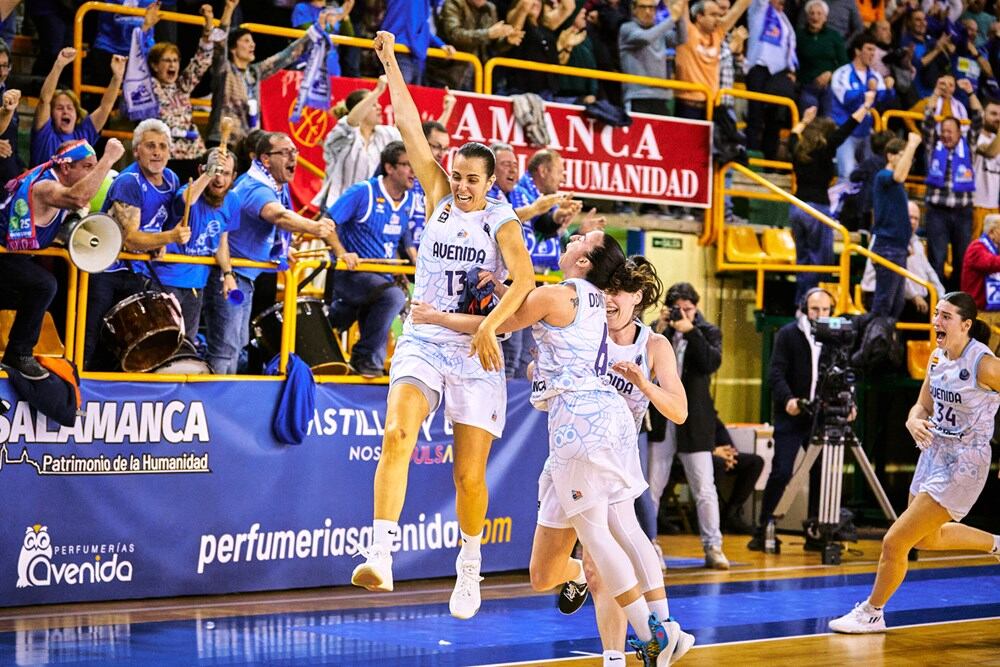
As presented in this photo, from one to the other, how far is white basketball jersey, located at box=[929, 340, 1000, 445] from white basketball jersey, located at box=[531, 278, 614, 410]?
10.5 ft

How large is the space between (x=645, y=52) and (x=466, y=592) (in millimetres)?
9188

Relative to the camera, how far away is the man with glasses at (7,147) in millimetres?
9445

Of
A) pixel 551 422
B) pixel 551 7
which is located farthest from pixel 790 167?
pixel 551 422

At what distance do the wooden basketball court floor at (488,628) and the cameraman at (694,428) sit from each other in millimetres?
466

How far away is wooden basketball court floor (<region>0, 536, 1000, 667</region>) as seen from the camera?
8141 millimetres

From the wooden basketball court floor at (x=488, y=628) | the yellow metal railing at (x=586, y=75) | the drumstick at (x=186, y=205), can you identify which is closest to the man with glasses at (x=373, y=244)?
the drumstick at (x=186, y=205)

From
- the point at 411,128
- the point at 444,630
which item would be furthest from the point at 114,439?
the point at 411,128

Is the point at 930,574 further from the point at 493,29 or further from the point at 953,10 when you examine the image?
the point at 953,10

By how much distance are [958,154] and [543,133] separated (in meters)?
5.76

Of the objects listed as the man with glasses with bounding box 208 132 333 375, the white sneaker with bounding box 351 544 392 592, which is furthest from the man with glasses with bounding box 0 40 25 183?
the white sneaker with bounding box 351 544 392 592

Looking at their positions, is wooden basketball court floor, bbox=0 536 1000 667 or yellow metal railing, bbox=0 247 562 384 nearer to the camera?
wooden basketball court floor, bbox=0 536 1000 667

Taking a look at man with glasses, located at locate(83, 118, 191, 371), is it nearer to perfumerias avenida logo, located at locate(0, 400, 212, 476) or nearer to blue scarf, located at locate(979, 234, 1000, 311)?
perfumerias avenida logo, located at locate(0, 400, 212, 476)

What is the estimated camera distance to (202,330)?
1148cm

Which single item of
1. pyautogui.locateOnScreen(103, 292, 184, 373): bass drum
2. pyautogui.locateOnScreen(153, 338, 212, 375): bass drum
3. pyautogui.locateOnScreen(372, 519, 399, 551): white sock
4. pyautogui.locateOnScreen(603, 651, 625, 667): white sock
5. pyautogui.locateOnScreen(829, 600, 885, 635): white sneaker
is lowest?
pyautogui.locateOnScreen(829, 600, 885, 635): white sneaker
